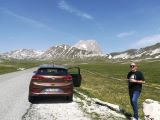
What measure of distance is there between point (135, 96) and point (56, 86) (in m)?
5.59

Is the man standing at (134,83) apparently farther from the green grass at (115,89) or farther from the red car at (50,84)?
the red car at (50,84)

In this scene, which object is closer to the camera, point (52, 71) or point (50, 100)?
point (52, 71)

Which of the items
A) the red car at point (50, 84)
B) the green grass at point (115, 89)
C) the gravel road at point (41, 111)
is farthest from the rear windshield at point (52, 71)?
the green grass at point (115, 89)

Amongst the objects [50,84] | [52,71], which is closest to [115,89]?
[52,71]

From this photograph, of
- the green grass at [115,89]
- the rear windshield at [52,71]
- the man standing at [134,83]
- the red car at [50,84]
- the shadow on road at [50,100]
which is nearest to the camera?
the man standing at [134,83]

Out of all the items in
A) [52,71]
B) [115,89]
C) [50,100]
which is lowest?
[115,89]

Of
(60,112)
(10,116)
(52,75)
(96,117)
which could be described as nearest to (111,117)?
(96,117)

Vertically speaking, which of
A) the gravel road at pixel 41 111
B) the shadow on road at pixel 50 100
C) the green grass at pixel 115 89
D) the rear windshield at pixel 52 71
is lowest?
the green grass at pixel 115 89

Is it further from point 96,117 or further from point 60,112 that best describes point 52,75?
point 96,117

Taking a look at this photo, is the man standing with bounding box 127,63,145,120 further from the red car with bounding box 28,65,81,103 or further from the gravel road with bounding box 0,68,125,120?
the red car with bounding box 28,65,81,103

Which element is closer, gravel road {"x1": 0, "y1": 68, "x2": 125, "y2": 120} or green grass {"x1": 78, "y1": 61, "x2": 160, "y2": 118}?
gravel road {"x1": 0, "y1": 68, "x2": 125, "y2": 120}

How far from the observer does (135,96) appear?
1242 centimetres

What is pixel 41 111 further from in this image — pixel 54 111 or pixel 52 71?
pixel 52 71

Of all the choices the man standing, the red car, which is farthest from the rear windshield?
the man standing
